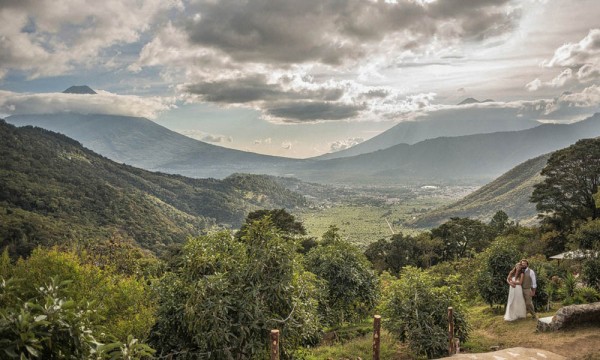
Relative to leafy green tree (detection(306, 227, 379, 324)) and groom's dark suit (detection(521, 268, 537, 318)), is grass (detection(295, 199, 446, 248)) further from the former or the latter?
groom's dark suit (detection(521, 268, 537, 318))

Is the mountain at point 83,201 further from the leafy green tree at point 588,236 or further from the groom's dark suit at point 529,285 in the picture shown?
the groom's dark suit at point 529,285

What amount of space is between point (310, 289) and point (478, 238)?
154ft

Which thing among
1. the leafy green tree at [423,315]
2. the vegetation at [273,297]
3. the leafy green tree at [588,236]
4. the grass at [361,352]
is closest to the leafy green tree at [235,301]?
the vegetation at [273,297]

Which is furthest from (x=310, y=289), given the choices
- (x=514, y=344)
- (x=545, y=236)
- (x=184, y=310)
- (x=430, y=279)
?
(x=545, y=236)

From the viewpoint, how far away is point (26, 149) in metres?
152

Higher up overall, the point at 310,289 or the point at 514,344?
the point at 310,289

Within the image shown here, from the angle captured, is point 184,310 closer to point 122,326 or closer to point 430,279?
point 430,279

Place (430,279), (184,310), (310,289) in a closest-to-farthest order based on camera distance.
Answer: (184,310), (310,289), (430,279)

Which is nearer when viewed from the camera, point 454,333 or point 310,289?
point 310,289

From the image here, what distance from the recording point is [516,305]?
12547mm

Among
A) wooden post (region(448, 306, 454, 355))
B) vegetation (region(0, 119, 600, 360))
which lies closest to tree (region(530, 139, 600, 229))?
vegetation (region(0, 119, 600, 360))

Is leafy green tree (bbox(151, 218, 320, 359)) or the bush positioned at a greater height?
leafy green tree (bbox(151, 218, 320, 359))

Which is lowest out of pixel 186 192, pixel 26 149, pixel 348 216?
pixel 348 216

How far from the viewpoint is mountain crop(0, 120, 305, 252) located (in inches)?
3299
